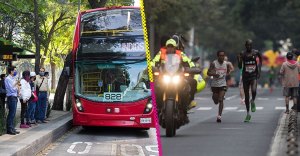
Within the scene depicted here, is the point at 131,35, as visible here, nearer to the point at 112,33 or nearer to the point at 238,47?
the point at 112,33

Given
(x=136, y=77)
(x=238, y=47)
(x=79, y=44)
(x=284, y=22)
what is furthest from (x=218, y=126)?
(x=238, y=47)

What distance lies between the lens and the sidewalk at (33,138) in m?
15.7

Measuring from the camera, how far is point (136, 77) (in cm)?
2327

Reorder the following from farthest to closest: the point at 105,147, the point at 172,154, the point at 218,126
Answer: the point at 218,126 → the point at 105,147 → the point at 172,154

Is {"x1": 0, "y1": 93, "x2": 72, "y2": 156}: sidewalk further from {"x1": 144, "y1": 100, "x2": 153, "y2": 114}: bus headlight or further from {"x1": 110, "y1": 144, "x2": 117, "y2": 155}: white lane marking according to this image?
{"x1": 144, "y1": 100, "x2": 153, "y2": 114}: bus headlight

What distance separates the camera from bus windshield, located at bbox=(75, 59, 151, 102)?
23156mm

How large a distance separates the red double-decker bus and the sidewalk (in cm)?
102

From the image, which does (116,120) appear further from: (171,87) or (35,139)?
(171,87)

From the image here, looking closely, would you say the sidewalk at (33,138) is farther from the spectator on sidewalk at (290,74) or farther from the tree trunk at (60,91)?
the tree trunk at (60,91)

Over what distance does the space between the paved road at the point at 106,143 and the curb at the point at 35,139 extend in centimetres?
18

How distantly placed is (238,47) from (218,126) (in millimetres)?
77001

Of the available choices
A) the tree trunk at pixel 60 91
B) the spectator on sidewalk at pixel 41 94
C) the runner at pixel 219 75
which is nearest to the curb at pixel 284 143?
the runner at pixel 219 75

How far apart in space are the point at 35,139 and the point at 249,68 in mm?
6738

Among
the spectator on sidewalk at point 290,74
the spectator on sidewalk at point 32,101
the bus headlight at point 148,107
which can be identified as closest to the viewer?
the bus headlight at point 148,107
